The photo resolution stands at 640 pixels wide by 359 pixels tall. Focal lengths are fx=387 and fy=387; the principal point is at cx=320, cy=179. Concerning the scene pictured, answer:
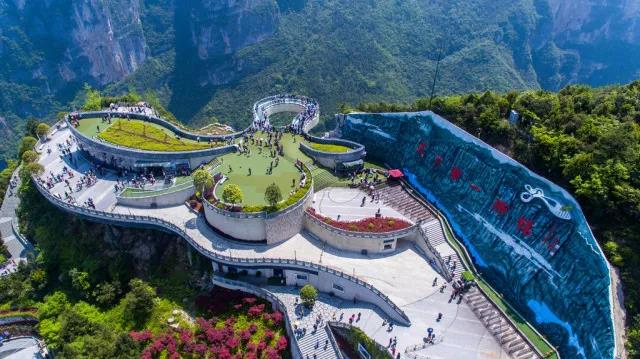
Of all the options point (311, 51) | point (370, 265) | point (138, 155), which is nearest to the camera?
point (370, 265)

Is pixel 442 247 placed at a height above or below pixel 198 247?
above

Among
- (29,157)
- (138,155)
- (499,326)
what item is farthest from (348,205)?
(29,157)

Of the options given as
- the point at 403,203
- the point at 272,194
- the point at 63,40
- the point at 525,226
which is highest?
the point at 63,40

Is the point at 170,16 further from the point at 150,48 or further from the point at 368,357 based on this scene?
the point at 368,357

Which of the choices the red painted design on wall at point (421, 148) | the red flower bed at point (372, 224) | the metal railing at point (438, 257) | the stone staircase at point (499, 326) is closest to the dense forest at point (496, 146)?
the red painted design on wall at point (421, 148)

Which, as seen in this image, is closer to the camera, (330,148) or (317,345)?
(317,345)

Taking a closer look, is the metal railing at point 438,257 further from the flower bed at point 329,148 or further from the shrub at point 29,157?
the shrub at point 29,157

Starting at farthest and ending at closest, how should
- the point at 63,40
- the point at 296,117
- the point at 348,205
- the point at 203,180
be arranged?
the point at 63,40 < the point at 296,117 < the point at 348,205 < the point at 203,180

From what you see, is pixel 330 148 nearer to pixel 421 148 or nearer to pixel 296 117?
pixel 421 148
